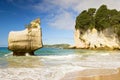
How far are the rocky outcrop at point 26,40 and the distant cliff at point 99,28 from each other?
35.5m

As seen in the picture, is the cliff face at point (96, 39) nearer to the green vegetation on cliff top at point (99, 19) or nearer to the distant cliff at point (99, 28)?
the distant cliff at point (99, 28)

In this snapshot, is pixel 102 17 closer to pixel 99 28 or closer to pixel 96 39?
pixel 99 28

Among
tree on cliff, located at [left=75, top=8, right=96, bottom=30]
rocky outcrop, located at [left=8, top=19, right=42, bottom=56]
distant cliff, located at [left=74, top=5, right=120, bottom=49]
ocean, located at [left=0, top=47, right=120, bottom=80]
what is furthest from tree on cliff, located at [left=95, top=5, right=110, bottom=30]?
ocean, located at [left=0, top=47, right=120, bottom=80]

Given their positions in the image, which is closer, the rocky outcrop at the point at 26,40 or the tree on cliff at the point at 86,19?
the rocky outcrop at the point at 26,40

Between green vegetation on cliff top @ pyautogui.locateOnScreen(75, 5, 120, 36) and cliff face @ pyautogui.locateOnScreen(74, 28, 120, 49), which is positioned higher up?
green vegetation on cliff top @ pyautogui.locateOnScreen(75, 5, 120, 36)

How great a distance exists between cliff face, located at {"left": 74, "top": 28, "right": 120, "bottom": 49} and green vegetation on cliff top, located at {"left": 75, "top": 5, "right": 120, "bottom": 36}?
1.42 m

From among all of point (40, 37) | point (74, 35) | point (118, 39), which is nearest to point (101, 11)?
point (118, 39)

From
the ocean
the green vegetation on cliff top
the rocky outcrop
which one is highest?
the green vegetation on cliff top

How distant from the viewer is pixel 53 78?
34.2 ft

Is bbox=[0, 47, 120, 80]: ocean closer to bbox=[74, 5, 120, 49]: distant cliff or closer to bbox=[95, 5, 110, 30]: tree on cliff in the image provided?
bbox=[74, 5, 120, 49]: distant cliff

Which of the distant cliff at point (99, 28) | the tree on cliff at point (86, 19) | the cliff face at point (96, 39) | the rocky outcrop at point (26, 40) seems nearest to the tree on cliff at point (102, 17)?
the distant cliff at point (99, 28)

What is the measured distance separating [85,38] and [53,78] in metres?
62.5

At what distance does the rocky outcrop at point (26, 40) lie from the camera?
79.8 ft

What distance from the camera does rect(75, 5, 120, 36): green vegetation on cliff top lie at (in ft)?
193
